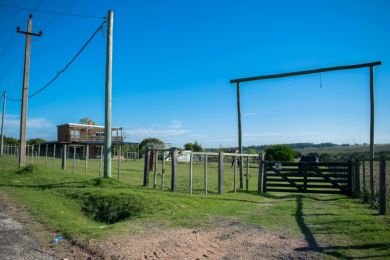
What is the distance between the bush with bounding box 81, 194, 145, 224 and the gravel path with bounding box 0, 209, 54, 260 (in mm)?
2247

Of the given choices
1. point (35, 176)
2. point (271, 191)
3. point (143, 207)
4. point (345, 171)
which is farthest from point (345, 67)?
point (35, 176)

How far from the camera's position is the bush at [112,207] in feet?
32.4

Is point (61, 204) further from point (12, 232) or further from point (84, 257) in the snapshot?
point (84, 257)

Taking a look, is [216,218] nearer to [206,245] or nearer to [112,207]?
[206,245]

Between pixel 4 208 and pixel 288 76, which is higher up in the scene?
pixel 288 76

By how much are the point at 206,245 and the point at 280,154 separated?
49896mm

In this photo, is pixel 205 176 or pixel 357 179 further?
pixel 357 179

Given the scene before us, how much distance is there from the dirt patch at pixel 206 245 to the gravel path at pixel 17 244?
1138 millimetres

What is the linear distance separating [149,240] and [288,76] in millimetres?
12508

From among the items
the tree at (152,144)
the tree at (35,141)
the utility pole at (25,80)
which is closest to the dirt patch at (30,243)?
the utility pole at (25,80)

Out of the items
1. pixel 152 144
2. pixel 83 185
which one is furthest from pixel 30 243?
pixel 152 144

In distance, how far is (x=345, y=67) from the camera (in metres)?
15.9

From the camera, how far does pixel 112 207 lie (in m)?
10.5

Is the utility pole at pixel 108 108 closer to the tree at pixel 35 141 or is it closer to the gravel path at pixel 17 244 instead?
the gravel path at pixel 17 244
